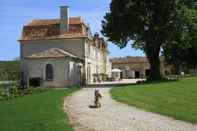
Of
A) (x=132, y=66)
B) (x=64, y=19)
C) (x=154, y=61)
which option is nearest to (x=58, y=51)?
(x=64, y=19)

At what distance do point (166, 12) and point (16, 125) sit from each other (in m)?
37.3

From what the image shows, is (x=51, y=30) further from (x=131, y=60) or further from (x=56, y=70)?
(x=131, y=60)

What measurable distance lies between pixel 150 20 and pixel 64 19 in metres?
16.5

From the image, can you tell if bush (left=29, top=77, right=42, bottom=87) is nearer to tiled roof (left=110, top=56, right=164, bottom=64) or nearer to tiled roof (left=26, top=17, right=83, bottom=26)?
tiled roof (left=26, top=17, right=83, bottom=26)

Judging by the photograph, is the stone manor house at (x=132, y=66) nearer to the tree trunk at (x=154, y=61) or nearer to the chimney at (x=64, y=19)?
the chimney at (x=64, y=19)

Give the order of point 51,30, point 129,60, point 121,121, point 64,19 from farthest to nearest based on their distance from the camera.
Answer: point 129,60 < point 51,30 < point 64,19 < point 121,121

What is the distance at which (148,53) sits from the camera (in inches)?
2157

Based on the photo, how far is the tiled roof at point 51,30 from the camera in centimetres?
6307

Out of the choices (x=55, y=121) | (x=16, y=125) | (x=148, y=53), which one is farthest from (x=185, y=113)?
Result: (x=148, y=53)

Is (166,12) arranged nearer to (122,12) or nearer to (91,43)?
(122,12)

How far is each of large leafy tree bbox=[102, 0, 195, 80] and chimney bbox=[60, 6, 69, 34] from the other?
1171cm

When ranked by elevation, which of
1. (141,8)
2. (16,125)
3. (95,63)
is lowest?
(16,125)

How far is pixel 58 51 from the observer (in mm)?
57344

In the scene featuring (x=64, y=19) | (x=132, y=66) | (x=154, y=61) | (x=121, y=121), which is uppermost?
(x=64, y=19)
